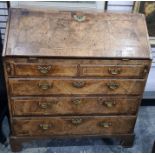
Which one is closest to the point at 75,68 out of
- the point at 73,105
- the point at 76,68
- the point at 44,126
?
the point at 76,68

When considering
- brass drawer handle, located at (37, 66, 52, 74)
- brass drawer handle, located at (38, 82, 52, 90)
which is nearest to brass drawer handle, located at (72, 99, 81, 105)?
brass drawer handle, located at (38, 82, 52, 90)

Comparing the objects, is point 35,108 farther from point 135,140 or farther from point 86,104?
point 135,140

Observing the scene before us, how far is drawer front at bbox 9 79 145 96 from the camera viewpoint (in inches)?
93.4

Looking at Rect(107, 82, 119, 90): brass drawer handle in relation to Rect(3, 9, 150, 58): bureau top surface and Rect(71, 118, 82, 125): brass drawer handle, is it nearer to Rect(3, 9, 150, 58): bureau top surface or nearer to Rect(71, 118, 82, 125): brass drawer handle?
Rect(3, 9, 150, 58): bureau top surface

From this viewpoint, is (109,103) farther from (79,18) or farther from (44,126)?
(79,18)

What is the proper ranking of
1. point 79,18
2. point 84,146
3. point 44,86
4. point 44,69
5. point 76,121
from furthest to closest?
point 84,146, point 76,121, point 79,18, point 44,86, point 44,69

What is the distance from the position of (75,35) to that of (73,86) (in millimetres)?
419

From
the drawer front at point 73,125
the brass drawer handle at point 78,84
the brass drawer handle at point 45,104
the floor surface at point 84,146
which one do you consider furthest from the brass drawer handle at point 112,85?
the floor surface at point 84,146

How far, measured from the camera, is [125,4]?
9.14 feet

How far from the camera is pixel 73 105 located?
8.39 feet

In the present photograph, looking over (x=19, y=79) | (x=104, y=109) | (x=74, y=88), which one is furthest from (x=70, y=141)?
(x=19, y=79)

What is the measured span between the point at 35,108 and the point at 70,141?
72 cm

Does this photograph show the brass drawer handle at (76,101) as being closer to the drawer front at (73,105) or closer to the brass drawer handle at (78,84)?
the drawer front at (73,105)

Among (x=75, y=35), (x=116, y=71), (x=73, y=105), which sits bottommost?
(x=73, y=105)
